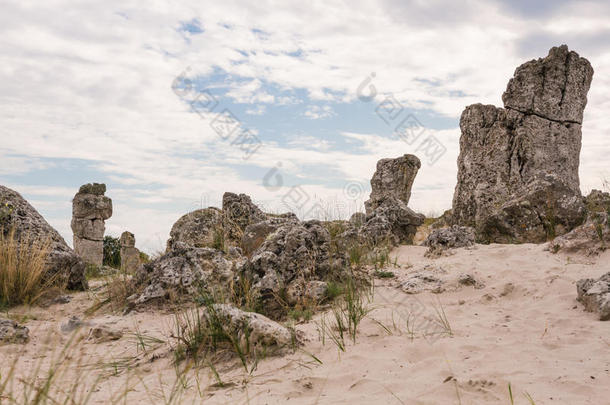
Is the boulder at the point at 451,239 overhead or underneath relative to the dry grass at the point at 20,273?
overhead

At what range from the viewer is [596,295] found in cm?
478

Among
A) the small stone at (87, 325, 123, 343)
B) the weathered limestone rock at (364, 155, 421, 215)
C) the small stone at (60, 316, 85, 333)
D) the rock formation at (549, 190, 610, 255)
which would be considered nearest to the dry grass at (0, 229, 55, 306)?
the small stone at (60, 316, 85, 333)

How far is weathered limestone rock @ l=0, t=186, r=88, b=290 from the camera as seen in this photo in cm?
755

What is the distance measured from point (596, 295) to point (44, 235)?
7.30 metres

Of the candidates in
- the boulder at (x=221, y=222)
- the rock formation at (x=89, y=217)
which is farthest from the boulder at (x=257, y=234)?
the rock formation at (x=89, y=217)

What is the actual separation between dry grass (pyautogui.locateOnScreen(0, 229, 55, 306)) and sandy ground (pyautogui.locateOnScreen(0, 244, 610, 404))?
81cm

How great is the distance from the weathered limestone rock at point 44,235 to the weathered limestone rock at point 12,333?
221 centimetres

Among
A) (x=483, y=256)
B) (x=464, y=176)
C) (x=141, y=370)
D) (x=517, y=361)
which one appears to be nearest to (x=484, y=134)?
(x=464, y=176)

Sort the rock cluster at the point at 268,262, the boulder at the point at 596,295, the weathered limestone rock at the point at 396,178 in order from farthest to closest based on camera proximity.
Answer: the weathered limestone rock at the point at 396,178, the rock cluster at the point at 268,262, the boulder at the point at 596,295

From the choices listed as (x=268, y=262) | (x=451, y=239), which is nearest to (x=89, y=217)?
(x=451, y=239)

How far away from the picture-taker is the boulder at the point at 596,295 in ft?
15.1

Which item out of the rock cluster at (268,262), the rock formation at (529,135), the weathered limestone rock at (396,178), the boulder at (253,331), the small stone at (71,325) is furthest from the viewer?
the weathered limestone rock at (396,178)

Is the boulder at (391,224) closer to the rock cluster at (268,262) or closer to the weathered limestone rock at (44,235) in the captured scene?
the rock cluster at (268,262)

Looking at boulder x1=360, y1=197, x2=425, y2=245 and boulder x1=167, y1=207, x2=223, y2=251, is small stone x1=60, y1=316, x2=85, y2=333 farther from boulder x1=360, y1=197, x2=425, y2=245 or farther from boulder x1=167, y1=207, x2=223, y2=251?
boulder x1=360, y1=197, x2=425, y2=245
